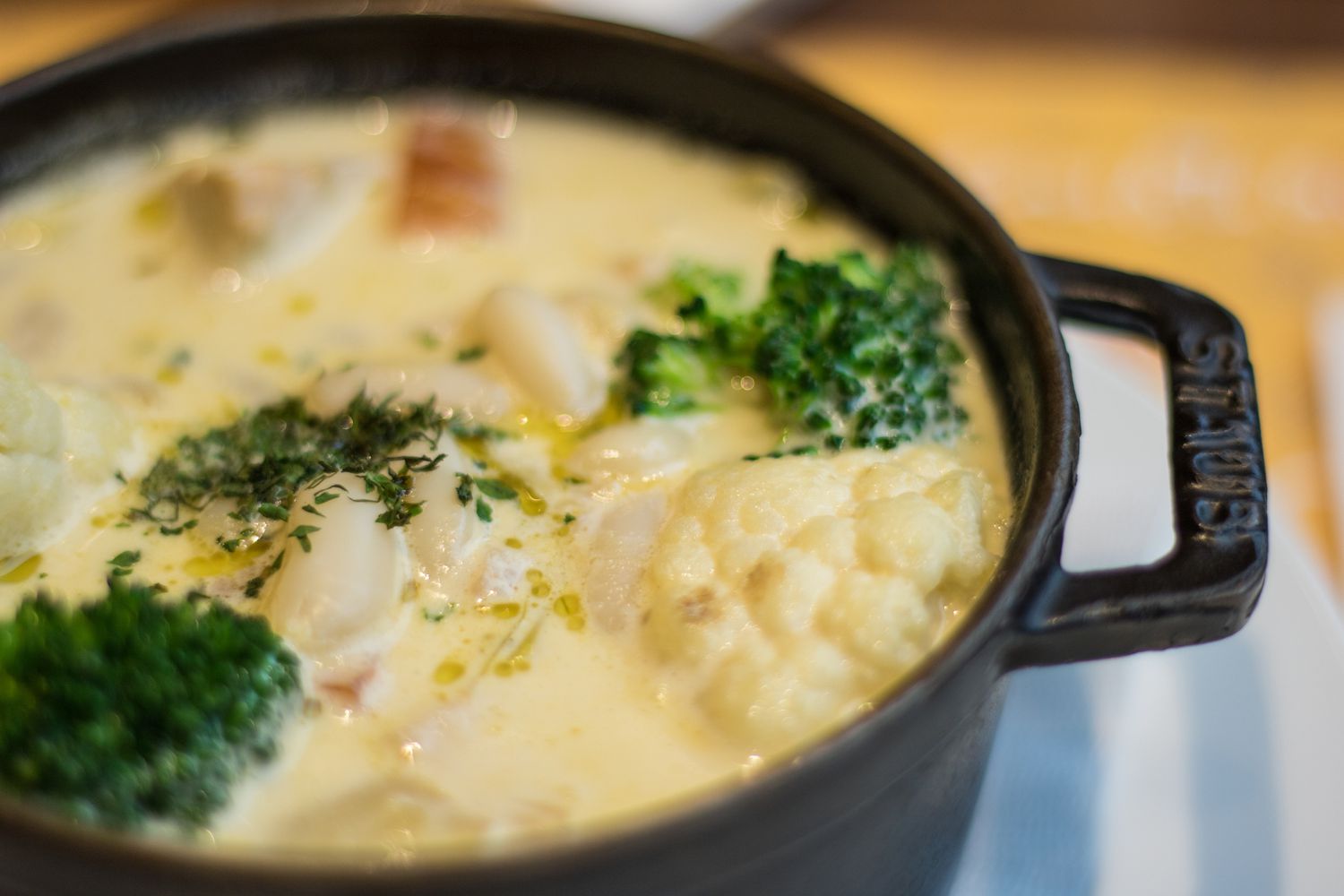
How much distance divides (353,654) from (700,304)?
2.34 ft

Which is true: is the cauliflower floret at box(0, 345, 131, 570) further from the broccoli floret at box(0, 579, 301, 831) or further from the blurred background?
the blurred background

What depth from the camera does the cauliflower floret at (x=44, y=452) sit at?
1448 millimetres

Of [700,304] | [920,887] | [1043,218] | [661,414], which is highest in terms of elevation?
[1043,218]

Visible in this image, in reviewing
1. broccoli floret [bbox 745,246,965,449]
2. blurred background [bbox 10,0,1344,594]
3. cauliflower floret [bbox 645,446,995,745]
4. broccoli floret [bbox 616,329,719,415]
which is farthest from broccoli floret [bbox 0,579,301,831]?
blurred background [bbox 10,0,1344,594]

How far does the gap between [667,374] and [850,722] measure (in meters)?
0.76

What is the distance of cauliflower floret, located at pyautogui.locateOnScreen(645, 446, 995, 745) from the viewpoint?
4.47 feet

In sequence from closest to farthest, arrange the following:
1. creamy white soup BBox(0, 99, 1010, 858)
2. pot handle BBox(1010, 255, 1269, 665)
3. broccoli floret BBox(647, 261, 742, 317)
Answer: pot handle BBox(1010, 255, 1269, 665) < creamy white soup BBox(0, 99, 1010, 858) < broccoli floret BBox(647, 261, 742, 317)

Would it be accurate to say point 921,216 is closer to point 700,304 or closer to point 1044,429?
point 700,304

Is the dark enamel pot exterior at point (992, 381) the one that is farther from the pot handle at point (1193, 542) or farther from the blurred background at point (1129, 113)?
the blurred background at point (1129, 113)

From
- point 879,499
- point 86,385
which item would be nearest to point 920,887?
point 879,499

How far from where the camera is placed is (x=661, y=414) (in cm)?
176

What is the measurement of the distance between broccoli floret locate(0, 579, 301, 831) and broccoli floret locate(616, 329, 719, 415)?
67cm

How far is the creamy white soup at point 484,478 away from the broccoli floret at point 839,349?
1 cm

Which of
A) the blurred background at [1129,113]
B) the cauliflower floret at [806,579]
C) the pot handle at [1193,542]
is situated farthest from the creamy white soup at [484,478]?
the blurred background at [1129,113]
